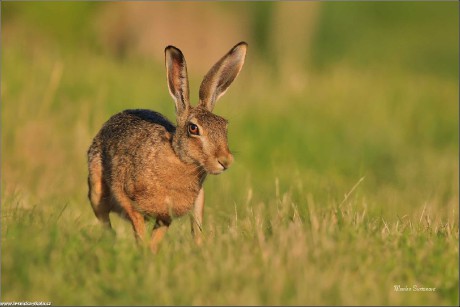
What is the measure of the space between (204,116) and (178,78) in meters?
0.42

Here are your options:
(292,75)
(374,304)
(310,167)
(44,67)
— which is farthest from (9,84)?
(374,304)

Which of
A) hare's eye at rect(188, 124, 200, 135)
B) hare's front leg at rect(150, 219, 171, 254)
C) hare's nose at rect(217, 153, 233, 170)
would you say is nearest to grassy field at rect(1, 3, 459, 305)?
hare's front leg at rect(150, 219, 171, 254)

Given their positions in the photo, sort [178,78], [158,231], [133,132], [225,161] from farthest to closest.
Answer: [133,132] → [178,78] → [158,231] → [225,161]

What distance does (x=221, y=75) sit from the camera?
686 cm

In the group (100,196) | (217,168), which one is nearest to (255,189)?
(100,196)

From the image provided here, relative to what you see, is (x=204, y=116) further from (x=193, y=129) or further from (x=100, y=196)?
(x=100, y=196)

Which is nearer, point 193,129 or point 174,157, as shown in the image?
point 193,129

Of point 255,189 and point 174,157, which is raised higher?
point 174,157

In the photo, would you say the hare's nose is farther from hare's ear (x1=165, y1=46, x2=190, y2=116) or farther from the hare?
hare's ear (x1=165, y1=46, x2=190, y2=116)

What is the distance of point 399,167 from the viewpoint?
1123 centimetres

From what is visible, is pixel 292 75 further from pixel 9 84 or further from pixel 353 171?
pixel 9 84

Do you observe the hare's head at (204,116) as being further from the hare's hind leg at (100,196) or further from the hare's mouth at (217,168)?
the hare's hind leg at (100,196)

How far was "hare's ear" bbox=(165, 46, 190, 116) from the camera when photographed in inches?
262

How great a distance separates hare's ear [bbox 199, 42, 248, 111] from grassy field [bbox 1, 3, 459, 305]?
82 centimetres
